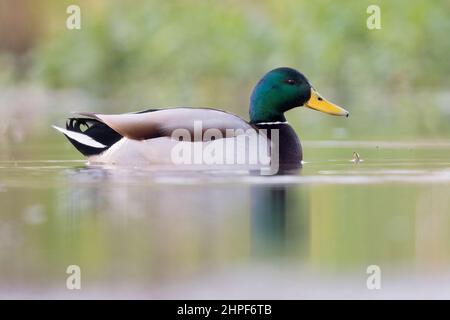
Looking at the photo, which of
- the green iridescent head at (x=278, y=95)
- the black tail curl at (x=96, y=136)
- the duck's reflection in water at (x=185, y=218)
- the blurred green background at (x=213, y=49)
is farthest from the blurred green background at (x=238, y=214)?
the blurred green background at (x=213, y=49)

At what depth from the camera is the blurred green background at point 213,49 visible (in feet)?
74.8

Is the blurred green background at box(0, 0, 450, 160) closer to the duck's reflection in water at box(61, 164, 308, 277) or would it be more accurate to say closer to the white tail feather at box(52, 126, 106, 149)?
the white tail feather at box(52, 126, 106, 149)

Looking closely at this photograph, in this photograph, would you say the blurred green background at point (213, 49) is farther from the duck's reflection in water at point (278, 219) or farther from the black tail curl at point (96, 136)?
the duck's reflection in water at point (278, 219)

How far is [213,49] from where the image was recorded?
24.6 m

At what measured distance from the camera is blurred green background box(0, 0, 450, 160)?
2281cm

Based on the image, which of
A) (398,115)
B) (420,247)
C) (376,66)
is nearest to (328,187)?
(420,247)

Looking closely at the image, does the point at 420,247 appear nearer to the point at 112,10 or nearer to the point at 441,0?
the point at 441,0

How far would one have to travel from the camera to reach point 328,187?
7719mm

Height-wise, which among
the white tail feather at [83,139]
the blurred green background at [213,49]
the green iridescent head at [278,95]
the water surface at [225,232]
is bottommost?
the water surface at [225,232]

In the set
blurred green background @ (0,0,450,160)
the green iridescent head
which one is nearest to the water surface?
the green iridescent head

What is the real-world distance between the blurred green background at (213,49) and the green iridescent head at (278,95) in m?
10.8

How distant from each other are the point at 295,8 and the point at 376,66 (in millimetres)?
2478

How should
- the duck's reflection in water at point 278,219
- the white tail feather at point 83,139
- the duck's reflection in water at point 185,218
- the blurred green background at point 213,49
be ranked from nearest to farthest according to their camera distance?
1. the duck's reflection in water at point 185,218
2. the duck's reflection in water at point 278,219
3. the white tail feather at point 83,139
4. the blurred green background at point 213,49

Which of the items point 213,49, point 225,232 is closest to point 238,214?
point 225,232
